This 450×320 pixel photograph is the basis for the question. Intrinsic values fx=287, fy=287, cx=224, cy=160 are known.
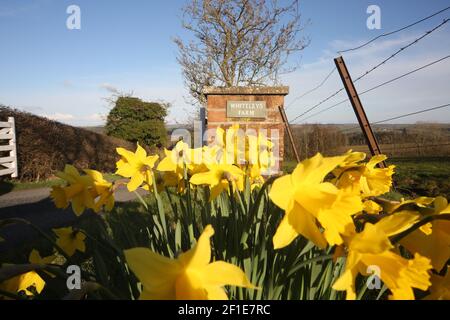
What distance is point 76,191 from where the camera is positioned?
3.23 feet

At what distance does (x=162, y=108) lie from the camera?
1698cm

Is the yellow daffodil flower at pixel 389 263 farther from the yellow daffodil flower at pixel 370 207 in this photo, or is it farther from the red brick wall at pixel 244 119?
the red brick wall at pixel 244 119

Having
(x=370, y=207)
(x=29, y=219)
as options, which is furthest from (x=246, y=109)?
(x=370, y=207)

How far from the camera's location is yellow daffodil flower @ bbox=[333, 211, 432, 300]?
514 millimetres

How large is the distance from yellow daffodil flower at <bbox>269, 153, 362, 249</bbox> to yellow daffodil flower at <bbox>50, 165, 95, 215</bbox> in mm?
687

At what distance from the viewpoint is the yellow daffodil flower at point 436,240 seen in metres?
0.57

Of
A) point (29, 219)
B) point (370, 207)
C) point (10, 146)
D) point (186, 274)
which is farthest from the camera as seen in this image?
point (10, 146)

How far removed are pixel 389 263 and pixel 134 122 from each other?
53.4 ft

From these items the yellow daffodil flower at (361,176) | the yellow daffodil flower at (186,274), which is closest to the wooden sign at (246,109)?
the yellow daffodil flower at (361,176)

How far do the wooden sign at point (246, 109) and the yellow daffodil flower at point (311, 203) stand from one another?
4.80 metres

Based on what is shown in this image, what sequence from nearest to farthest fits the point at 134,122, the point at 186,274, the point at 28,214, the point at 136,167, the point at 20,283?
1. the point at 186,274
2. the point at 20,283
3. the point at 136,167
4. the point at 28,214
5. the point at 134,122

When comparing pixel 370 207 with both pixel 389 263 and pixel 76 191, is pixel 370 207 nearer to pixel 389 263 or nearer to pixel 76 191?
pixel 389 263

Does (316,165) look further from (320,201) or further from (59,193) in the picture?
(59,193)

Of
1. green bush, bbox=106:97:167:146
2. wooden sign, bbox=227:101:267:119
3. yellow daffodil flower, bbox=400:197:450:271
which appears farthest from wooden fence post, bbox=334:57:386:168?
green bush, bbox=106:97:167:146
